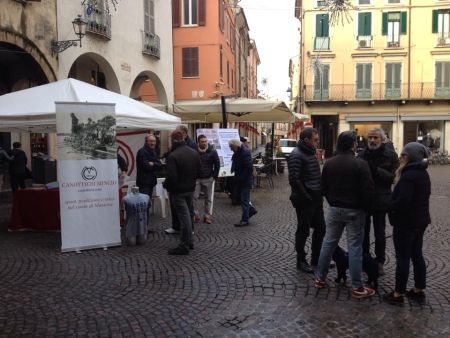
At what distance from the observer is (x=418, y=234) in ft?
14.7

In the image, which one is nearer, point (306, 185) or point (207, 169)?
point (306, 185)

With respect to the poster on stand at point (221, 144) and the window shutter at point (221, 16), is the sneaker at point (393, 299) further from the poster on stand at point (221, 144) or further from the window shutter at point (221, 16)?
the window shutter at point (221, 16)

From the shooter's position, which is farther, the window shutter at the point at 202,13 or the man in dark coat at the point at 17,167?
the window shutter at the point at 202,13

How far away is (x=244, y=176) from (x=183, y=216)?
2.43m

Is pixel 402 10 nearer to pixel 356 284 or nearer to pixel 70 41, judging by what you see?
pixel 70 41

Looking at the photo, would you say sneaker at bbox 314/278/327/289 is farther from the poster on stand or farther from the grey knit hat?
the poster on stand

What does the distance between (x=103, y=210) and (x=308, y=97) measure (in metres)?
30.1

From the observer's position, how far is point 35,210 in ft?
26.8

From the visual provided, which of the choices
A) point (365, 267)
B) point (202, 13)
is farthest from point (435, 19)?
point (365, 267)

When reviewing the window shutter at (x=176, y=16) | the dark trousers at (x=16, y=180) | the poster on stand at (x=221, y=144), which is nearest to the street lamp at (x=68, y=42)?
the dark trousers at (x=16, y=180)

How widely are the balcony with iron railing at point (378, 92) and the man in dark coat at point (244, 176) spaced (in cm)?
2721

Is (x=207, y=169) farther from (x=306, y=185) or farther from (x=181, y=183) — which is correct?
(x=306, y=185)

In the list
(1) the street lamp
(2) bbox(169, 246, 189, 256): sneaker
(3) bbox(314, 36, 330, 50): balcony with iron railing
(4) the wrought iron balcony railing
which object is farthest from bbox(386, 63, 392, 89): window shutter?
(2) bbox(169, 246, 189, 256): sneaker

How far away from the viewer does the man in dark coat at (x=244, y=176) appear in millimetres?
8594
